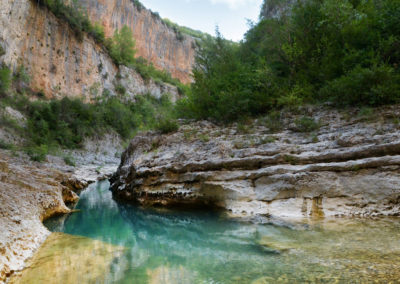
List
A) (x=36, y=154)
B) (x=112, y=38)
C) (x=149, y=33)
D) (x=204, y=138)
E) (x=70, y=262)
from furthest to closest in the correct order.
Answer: (x=149, y=33), (x=112, y=38), (x=36, y=154), (x=204, y=138), (x=70, y=262)

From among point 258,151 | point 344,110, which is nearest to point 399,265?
point 258,151

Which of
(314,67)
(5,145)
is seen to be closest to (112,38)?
(5,145)

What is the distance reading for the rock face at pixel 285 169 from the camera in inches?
202

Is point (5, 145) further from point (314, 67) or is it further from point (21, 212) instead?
point (314, 67)

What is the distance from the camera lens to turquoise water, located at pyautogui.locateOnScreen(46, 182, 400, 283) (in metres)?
2.88

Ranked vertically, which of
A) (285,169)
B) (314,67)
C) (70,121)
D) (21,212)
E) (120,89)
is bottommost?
(21,212)

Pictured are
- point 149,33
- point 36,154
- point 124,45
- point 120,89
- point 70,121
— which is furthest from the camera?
point 149,33

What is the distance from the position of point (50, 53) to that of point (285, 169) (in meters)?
25.2

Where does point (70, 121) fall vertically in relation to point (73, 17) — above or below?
below

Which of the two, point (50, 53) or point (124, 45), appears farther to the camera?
point (124, 45)

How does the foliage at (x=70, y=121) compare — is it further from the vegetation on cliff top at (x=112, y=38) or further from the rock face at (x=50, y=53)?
the vegetation on cliff top at (x=112, y=38)

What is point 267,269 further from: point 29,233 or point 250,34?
point 250,34

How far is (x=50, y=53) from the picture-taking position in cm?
2323

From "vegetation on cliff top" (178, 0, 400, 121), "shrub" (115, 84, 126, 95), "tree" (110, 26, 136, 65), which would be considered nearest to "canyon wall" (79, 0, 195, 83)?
"tree" (110, 26, 136, 65)
